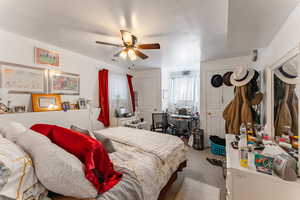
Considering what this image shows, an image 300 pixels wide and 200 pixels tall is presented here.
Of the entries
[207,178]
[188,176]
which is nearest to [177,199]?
[188,176]

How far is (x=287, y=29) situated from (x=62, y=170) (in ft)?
7.32

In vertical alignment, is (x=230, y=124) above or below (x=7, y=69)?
below

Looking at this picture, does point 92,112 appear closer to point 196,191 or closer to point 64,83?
point 64,83

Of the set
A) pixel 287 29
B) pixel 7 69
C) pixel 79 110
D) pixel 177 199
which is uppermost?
pixel 287 29

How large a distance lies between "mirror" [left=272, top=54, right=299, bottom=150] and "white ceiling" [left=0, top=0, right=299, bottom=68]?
0.48 meters

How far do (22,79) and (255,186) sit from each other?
341 centimetres

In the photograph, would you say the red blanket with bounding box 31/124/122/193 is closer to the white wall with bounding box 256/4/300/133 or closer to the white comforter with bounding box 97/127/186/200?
the white comforter with bounding box 97/127/186/200

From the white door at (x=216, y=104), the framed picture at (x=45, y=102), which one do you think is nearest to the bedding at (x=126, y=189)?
the framed picture at (x=45, y=102)

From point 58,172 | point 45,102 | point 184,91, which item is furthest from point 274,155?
point 184,91

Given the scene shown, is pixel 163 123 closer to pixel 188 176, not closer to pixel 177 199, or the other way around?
pixel 188 176

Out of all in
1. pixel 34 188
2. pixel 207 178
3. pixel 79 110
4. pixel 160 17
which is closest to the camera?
pixel 34 188

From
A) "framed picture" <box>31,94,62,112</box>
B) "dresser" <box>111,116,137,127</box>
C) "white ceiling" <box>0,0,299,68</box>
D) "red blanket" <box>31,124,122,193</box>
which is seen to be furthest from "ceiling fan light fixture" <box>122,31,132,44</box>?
"dresser" <box>111,116,137,127</box>

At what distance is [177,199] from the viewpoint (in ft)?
5.76

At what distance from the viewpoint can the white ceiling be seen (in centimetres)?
126
